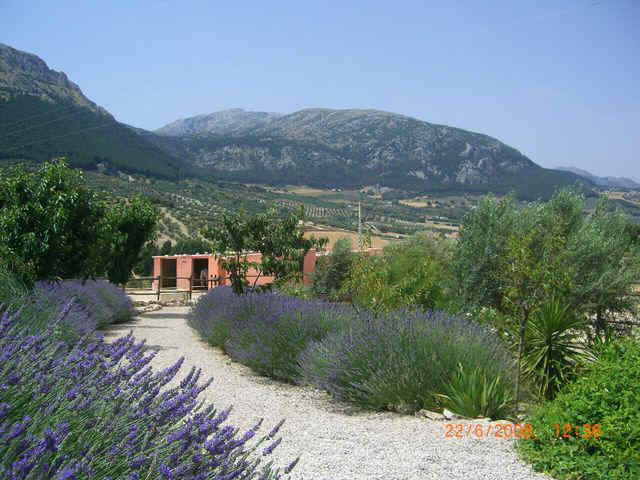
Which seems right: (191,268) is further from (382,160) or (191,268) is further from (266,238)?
(382,160)

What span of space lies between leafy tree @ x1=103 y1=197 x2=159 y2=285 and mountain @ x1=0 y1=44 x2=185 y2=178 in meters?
44.4

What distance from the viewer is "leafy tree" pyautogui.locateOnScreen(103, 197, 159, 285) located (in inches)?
806

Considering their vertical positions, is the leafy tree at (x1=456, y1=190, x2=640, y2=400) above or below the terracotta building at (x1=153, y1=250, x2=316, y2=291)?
above

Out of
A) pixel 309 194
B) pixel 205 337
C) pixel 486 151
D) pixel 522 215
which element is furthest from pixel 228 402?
pixel 486 151

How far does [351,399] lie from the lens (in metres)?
7.26

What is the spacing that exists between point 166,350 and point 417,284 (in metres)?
5.28

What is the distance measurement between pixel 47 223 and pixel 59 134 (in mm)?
74836

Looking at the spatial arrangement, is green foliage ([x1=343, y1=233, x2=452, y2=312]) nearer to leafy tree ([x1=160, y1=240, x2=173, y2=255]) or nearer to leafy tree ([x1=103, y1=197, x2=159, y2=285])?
leafy tree ([x1=103, y1=197, x2=159, y2=285])

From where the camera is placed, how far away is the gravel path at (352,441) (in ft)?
15.3

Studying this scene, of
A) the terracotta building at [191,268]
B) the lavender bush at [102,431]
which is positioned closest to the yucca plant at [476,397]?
the lavender bush at [102,431]

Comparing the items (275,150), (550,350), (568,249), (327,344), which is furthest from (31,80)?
(550,350)

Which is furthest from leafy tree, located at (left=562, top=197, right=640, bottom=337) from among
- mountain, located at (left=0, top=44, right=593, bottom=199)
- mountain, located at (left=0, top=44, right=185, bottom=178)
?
mountain, located at (left=0, top=44, right=593, bottom=199)

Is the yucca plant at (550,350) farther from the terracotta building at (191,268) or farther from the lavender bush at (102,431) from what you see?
the terracotta building at (191,268)
